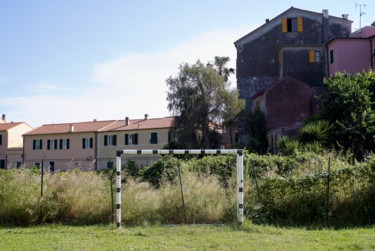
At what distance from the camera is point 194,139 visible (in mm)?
33250

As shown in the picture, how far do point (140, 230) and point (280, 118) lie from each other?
79.1 feet

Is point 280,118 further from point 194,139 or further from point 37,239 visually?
point 37,239

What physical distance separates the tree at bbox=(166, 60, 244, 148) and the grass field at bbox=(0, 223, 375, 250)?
22288mm

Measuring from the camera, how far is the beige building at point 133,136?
4553 centimetres

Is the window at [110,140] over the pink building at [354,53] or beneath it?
beneath

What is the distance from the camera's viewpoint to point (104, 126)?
49438 mm

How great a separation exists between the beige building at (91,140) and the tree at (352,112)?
77.8 feet

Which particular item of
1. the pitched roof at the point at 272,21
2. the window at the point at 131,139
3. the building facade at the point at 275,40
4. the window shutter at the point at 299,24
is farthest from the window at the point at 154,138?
the window shutter at the point at 299,24

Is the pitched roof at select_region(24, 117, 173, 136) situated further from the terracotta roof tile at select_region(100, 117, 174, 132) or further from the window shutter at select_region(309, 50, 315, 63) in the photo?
the window shutter at select_region(309, 50, 315, 63)

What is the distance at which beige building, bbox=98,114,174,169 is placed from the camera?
45531mm

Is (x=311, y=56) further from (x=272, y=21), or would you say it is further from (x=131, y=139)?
(x=131, y=139)

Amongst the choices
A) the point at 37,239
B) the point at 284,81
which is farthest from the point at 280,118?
the point at 37,239

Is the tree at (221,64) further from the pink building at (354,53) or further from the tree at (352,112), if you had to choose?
the tree at (352,112)

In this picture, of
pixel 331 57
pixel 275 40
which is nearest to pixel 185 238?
pixel 331 57
